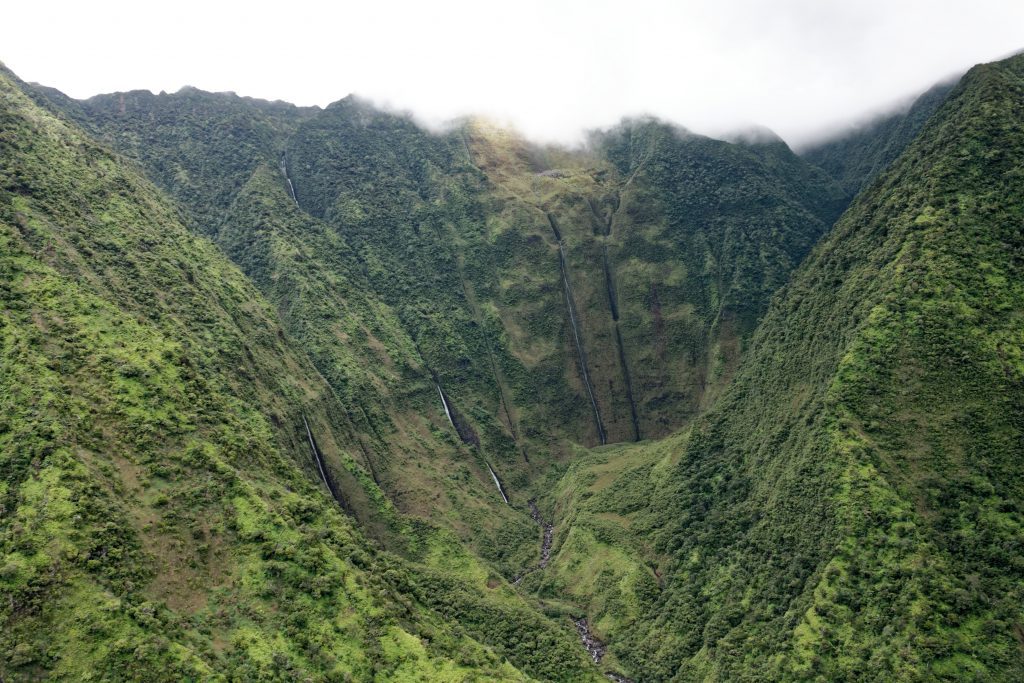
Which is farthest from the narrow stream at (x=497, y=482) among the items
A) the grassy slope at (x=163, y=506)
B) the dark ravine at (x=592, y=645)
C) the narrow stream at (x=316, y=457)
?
the narrow stream at (x=316, y=457)

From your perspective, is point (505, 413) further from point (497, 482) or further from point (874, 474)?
point (874, 474)

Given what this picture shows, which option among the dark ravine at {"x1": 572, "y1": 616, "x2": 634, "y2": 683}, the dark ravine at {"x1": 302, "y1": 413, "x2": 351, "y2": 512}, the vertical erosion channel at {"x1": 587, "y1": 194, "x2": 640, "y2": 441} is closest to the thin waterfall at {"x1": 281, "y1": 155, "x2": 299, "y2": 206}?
the vertical erosion channel at {"x1": 587, "y1": 194, "x2": 640, "y2": 441}

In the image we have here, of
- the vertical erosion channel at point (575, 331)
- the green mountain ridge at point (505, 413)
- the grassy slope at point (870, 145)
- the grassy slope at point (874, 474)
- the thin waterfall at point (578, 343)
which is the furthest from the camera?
the grassy slope at point (870, 145)

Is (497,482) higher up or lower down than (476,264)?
lower down

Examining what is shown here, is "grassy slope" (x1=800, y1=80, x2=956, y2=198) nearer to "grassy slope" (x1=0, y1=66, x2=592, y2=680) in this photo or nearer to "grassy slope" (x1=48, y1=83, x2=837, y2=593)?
"grassy slope" (x1=48, y1=83, x2=837, y2=593)

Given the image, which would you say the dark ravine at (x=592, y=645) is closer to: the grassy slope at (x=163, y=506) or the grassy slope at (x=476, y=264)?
the grassy slope at (x=163, y=506)

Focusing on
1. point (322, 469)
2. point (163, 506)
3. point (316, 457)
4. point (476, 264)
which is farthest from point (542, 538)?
point (476, 264)
